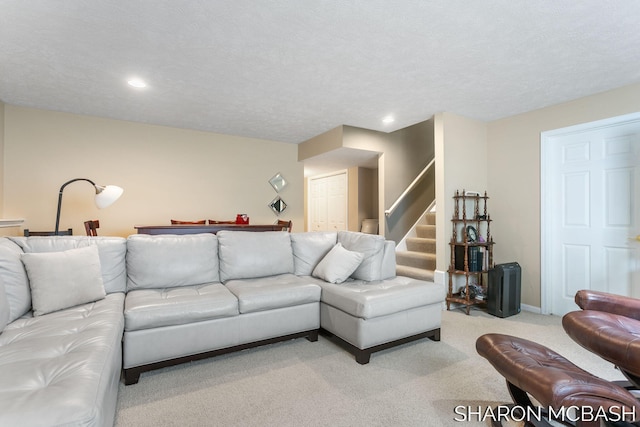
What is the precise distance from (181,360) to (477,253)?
3.35 m

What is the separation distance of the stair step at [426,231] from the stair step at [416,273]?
68 cm

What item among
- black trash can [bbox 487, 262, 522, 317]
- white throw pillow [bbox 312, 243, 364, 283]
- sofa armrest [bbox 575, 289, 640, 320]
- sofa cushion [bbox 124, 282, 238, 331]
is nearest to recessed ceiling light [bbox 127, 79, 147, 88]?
sofa cushion [bbox 124, 282, 238, 331]

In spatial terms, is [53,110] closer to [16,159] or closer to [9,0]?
[16,159]

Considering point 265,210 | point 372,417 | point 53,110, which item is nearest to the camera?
point 372,417

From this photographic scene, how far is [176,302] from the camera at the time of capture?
2.27 meters

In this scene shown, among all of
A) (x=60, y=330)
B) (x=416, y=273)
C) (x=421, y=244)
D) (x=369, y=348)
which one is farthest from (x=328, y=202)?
(x=60, y=330)

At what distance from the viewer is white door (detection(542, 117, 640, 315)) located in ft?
10.4

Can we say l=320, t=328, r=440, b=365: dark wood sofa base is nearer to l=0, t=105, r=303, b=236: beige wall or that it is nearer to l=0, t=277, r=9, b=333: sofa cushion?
l=0, t=277, r=9, b=333: sofa cushion

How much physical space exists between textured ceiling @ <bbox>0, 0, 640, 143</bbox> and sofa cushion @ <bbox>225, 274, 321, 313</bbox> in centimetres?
196

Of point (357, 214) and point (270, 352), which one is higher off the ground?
point (357, 214)

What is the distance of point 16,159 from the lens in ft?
13.2

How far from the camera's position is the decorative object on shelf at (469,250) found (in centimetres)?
375

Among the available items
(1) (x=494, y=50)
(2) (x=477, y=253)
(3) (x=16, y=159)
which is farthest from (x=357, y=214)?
(3) (x=16, y=159)

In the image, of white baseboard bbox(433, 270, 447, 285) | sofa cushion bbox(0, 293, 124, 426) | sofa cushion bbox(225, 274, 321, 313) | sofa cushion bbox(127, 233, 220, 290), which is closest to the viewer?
sofa cushion bbox(0, 293, 124, 426)
